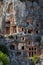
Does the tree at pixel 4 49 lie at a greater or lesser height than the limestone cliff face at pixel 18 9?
lesser

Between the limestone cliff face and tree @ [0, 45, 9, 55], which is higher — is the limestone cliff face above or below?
above

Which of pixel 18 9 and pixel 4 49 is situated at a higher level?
pixel 18 9

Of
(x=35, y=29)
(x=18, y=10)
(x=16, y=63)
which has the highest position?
(x=18, y=10)

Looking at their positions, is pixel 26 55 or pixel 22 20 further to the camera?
pixel 22 20

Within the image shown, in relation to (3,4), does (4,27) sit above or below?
below

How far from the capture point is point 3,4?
69.6 m

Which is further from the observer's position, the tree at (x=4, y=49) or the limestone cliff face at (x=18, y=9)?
the limestone cliff face at (x=18, y=9)

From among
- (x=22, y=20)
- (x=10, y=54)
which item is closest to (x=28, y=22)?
(x=22, y=20)

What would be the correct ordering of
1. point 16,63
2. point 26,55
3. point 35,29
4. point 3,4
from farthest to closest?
1. point 3,4
2. point 35,29
3. point 26,55
4. point 16,63

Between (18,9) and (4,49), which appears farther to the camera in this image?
(18,9)

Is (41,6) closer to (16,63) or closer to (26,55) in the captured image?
(26,55)

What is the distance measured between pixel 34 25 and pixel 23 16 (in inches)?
131

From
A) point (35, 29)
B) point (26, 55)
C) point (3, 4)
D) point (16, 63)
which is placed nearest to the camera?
point (16, 63)

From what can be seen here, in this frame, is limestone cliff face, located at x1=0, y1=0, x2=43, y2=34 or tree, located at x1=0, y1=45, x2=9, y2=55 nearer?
tree, located at x1=0, y1=45, x2=9, y2=55
